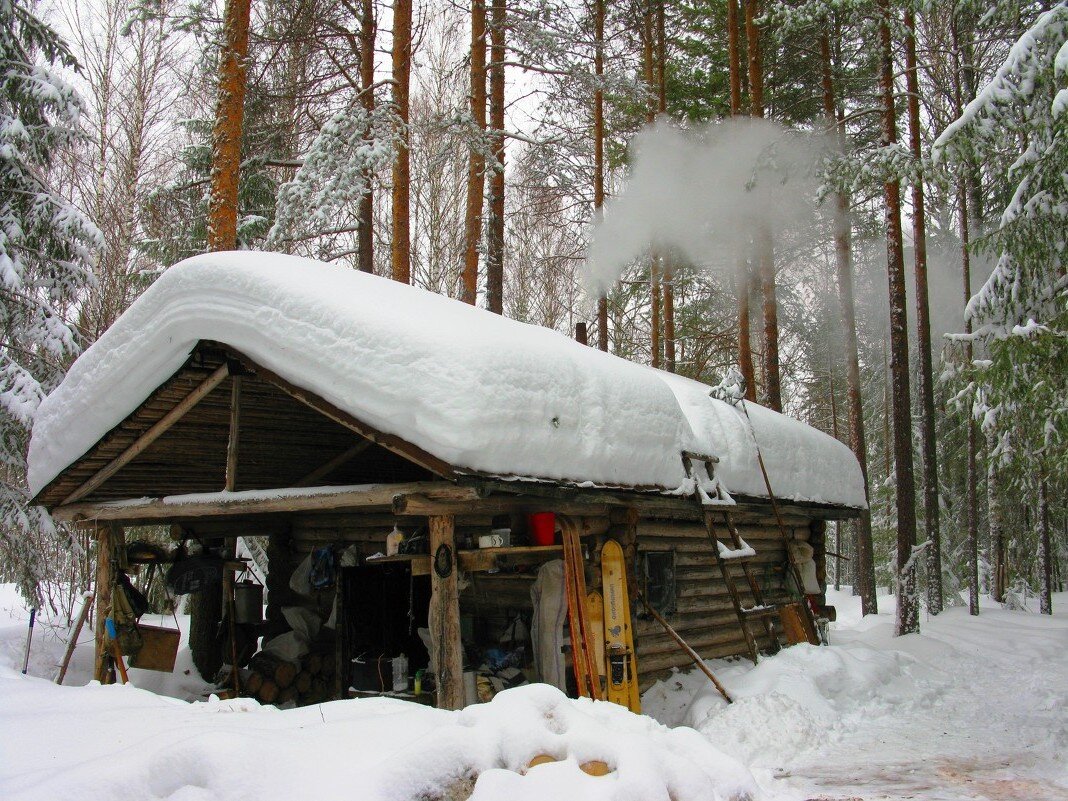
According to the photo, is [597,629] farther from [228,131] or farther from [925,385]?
[925,385]

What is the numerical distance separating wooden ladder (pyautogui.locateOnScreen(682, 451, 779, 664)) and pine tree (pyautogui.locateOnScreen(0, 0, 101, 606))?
8871 millimetres

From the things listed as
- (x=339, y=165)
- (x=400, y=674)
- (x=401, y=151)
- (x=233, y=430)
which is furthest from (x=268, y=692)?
(x=401, y=151)

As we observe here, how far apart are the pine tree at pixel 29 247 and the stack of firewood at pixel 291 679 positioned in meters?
4.44

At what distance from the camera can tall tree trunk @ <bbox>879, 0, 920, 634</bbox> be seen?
13.1m

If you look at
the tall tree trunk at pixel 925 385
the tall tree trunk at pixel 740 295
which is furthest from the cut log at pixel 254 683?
the tall tree trunk at pixel 925 385

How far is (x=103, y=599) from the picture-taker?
9.13 m

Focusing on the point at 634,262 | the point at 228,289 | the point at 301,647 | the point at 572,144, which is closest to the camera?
the point at 228,289

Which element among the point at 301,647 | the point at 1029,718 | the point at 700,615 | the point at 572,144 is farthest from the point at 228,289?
the point at 572,144

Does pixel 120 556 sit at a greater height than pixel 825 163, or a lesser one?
lesser

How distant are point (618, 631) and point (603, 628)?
0.15 meters

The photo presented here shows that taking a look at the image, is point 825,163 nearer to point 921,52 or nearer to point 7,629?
point 921,52

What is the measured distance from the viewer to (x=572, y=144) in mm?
17688

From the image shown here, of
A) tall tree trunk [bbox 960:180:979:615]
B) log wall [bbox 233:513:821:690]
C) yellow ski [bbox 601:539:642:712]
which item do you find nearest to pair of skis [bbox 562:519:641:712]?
yellow ski [bbox 601:539:642:712]

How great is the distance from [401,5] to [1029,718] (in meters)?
12.3
